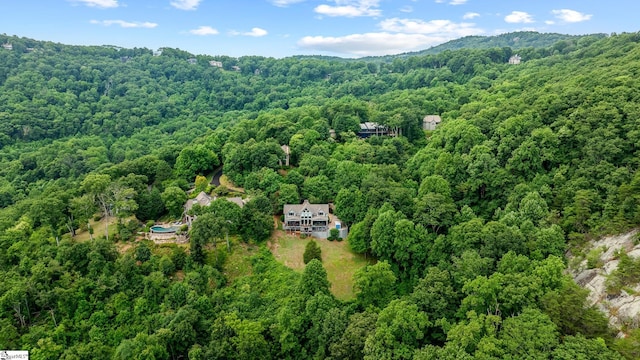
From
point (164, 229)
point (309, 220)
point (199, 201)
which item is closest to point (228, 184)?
point (199, 201)

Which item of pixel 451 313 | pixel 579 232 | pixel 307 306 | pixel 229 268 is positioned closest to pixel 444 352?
pixel 451 313

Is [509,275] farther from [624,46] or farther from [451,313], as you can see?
[624,46]

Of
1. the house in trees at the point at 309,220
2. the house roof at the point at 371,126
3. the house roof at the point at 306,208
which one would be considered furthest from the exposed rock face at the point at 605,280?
the house roof at the point at 371,126

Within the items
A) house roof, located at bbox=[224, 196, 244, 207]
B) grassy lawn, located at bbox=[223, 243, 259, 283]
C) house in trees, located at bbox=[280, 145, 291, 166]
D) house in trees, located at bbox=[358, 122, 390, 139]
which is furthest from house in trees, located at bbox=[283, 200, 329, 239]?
house in trees, located at bbox=[358, 122, 390, 139]

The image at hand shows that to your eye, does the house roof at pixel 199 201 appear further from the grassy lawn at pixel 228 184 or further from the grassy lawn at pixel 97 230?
the grassy lawn at pixel 97 230

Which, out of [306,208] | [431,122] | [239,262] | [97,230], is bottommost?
[239,262]

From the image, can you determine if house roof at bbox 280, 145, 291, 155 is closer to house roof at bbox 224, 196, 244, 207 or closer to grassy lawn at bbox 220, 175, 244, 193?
grassy lawn at bbox 220, 175, 244, 193

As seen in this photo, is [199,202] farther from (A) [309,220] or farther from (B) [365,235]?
(B) [365,235]
